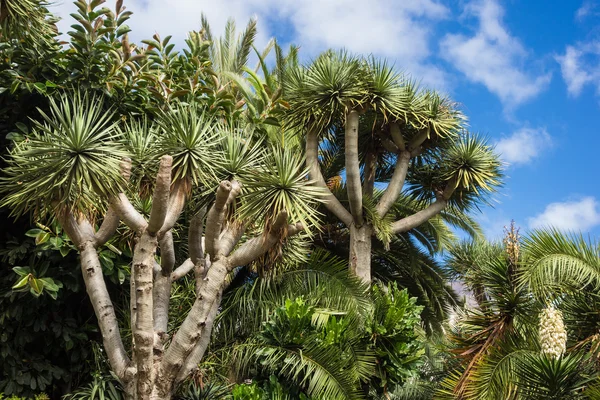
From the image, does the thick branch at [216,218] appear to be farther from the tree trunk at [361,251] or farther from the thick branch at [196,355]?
the tree trunk at [361,251]

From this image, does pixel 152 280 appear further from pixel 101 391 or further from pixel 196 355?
pixel 101 391

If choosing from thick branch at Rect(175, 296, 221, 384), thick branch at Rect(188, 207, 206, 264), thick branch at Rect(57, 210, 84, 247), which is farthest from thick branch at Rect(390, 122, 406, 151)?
thick branch at Rect(57, 210, 84, 247)

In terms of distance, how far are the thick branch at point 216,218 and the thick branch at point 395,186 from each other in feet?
16.0

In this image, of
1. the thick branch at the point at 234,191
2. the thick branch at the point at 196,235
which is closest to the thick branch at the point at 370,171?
the thick branch at the point at 196,235

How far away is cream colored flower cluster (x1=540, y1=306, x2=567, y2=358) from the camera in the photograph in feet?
24.2

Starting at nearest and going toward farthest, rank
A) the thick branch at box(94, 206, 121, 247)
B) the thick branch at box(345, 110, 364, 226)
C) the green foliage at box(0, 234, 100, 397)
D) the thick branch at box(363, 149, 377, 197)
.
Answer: the thick branch at box(94, 206, 121, 247) → the green foliage at box(0, 234, 100, 397) → the thick branch at box(345, 110, 364, 226) → the thick branch at box(363, 149, 377, 197)

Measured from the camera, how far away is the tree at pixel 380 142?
11352 millimetres

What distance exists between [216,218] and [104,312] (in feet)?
5.27

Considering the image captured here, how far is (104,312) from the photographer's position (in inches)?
301

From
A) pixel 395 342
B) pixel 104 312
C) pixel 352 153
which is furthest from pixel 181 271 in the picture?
pixel 352 153

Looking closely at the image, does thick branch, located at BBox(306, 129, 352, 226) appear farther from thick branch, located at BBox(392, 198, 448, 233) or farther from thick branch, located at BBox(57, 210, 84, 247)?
thick branch, located at BBox(57, 210, 84, 247)

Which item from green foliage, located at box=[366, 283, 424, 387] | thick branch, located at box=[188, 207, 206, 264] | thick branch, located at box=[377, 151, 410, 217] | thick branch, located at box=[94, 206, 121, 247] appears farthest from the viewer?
thick branch, located at box=[377, 151, 410, 217]

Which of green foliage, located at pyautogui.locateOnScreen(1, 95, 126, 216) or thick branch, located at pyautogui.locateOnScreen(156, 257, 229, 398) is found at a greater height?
green foliage, located at pyautogui.locateOnScreen(1, 95, 126, 216)

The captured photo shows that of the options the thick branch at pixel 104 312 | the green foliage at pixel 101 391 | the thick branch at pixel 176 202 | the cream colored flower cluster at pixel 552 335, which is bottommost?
the green foliage at pixel 101 391
